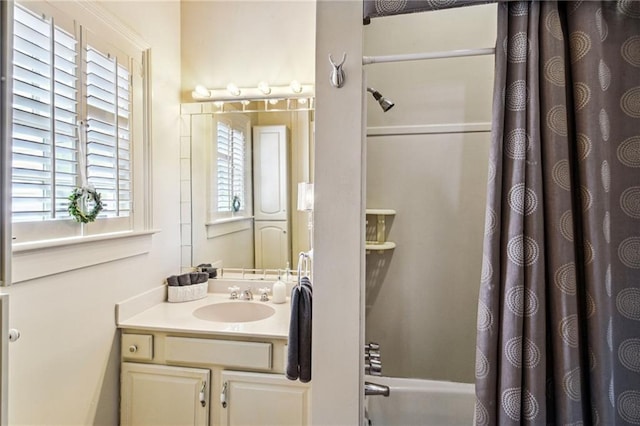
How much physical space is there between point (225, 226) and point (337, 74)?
5.04 feet

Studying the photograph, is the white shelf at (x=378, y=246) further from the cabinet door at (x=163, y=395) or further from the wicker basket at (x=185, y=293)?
the wicker basket at (x=185, y=293)

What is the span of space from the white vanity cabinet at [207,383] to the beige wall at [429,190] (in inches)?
20.7

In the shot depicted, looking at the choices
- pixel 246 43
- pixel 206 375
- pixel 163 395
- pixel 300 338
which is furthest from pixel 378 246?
pixel 246 43

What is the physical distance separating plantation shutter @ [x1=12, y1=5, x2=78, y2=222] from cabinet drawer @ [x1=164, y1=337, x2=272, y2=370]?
827 mm

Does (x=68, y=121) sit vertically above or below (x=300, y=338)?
above

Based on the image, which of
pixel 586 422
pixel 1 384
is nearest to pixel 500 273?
pixel 586 422

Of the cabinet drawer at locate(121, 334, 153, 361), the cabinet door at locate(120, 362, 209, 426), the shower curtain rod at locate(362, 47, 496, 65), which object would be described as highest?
the shower curtain rod at locate(362, 47, 496, 65)

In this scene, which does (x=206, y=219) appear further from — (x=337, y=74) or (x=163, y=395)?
(x=337, y=74)

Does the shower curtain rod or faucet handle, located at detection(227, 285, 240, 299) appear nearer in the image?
the shower curtain rod

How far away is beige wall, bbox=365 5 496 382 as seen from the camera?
1.60 meters

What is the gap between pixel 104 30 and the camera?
5.10 ft

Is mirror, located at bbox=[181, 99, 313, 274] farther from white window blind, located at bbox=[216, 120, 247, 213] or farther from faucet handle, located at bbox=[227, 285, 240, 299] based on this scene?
faucet handle, located at bbox=[227, 285, 240, 299]

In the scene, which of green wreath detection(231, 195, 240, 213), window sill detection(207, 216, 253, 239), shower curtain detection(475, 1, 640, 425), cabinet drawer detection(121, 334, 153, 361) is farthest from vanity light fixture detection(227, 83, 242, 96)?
shower curtain detection(475, 1, 640, 425)

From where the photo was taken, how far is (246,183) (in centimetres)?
215
